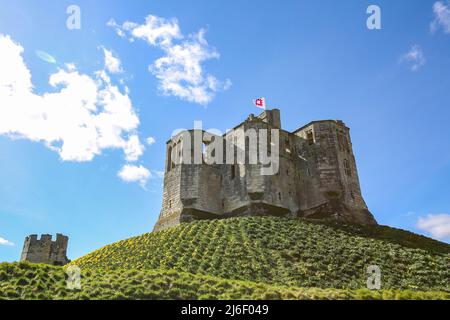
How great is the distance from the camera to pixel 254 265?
28297 mm

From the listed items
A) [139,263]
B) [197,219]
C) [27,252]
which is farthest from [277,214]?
[27,252]

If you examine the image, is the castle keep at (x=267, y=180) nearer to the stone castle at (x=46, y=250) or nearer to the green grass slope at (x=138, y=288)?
the stone castle at (x=46, y=250)

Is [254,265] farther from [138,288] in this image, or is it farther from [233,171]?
[233,171]

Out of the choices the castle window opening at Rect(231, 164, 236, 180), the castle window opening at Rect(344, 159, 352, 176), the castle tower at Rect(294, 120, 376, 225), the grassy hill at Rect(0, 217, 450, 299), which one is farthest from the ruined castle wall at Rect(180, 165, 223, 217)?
the castle window opening at Rect(344, 159, 352, 176)

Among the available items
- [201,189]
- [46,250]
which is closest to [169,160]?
[201,189]

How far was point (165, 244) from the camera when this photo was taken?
34.2 m

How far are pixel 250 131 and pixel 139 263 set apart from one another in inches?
797

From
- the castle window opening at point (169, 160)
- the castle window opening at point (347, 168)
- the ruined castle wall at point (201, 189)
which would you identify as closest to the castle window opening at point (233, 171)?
the ruined castle wall at point (201, 189)

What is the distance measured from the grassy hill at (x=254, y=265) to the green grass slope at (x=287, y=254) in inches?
2.8

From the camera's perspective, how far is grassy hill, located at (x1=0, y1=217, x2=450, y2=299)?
20.1m

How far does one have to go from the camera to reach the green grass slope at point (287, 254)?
27234 millimetres

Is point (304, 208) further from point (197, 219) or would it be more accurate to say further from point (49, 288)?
point (49, 288)

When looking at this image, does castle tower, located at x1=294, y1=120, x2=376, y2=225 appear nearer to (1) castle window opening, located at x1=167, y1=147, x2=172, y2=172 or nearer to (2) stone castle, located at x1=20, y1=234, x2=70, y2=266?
(1) castle window opening, located at x1=167, y1=147, x2=172, y2=172

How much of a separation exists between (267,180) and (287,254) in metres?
13.2
